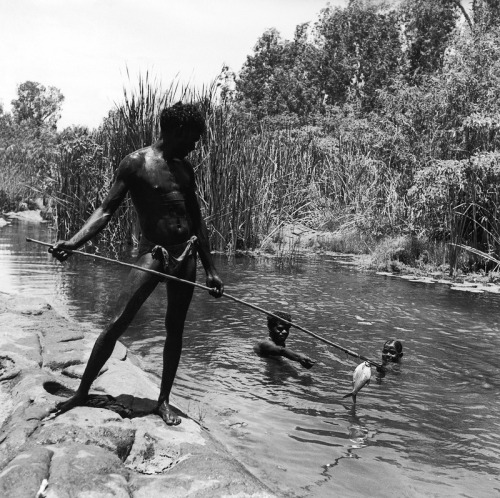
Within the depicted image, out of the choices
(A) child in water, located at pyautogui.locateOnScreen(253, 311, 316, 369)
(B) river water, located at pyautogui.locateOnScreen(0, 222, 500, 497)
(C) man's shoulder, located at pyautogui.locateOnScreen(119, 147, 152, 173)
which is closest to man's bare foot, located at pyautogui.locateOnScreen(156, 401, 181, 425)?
(B) river water, located at pyautogui.locateOnScreen(0, 222, 500, 497)

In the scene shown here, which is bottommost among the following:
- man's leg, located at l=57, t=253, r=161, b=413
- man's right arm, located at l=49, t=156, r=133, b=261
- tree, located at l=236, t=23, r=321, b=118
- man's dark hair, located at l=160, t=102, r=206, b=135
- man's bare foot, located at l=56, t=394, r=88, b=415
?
man's bare foot, located at l=56, t=394, r=88, b=415

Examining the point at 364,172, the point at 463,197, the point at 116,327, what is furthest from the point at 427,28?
the point at 116,327

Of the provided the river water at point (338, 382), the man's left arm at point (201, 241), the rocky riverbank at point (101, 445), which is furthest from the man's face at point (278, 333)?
the man's left arm at point (201, 241)

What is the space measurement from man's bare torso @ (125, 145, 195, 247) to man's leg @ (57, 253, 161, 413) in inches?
7.9

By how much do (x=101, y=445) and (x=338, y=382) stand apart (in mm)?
3135

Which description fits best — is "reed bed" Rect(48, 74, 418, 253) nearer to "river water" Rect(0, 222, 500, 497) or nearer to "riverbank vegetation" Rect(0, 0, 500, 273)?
"riverbank vegetation" Rect(0, 0, 500, 273)

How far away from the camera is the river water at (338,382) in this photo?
404 centimetres

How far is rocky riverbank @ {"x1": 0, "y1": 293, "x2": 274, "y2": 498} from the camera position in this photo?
9.38 ft

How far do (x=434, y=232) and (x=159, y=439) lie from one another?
11.8 m

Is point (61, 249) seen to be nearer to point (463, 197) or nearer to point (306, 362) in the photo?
point (306, 362)

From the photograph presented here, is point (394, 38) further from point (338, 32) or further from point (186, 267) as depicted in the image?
point (186, 267)

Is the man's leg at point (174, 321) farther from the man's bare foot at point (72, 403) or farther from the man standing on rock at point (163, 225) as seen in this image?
the man's bare foot at point (72, 403)

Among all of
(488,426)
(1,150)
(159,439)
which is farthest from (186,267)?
(1,150)

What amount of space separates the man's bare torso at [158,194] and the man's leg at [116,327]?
0.66 feet
